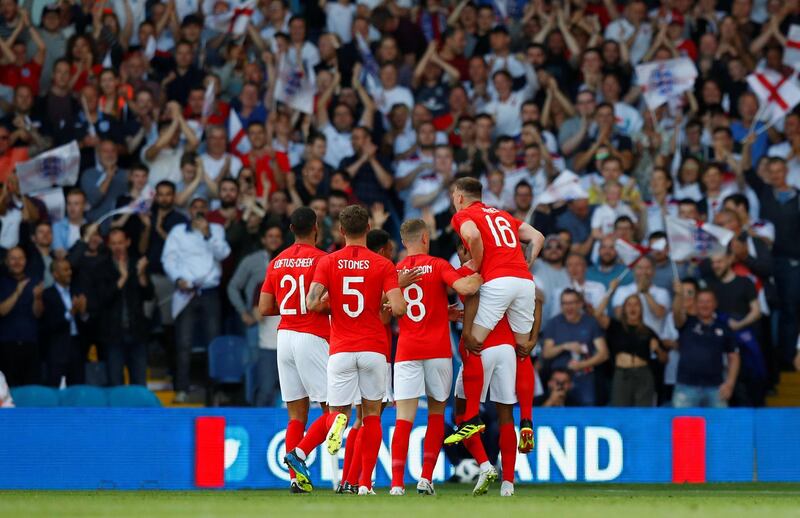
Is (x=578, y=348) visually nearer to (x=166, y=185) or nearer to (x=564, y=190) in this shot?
(x=564, y=190)

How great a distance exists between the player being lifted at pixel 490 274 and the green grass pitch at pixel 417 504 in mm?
1230

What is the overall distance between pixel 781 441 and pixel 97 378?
8292 mm

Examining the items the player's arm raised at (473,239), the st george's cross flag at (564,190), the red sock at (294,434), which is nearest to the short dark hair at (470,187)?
the player's arm raised at (473,239)

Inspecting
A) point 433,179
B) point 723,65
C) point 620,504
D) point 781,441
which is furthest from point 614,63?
point 620,504

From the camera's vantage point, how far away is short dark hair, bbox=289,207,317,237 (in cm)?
1374

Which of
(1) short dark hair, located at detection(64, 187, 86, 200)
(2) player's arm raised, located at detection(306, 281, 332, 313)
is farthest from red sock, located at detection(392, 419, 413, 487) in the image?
(1) short dark hair, located at detection(64, 187, 86, 200)

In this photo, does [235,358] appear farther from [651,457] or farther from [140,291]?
[651,457]

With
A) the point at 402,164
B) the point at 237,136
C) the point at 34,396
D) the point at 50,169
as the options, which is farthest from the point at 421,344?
the point at 237,136

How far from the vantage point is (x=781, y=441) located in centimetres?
1750

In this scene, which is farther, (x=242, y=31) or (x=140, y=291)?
(x=242, y=31)

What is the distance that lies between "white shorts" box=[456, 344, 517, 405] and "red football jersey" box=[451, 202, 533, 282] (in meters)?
0.65

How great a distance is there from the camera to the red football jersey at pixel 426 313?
13188 millimetres

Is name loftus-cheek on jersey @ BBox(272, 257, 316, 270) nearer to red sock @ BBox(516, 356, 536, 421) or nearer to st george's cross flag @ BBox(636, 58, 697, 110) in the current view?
red sock @ BBox(516, 356, 536, 421)

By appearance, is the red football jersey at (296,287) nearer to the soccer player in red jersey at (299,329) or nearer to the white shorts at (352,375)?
the soccer player in red jersey at (299,329)
